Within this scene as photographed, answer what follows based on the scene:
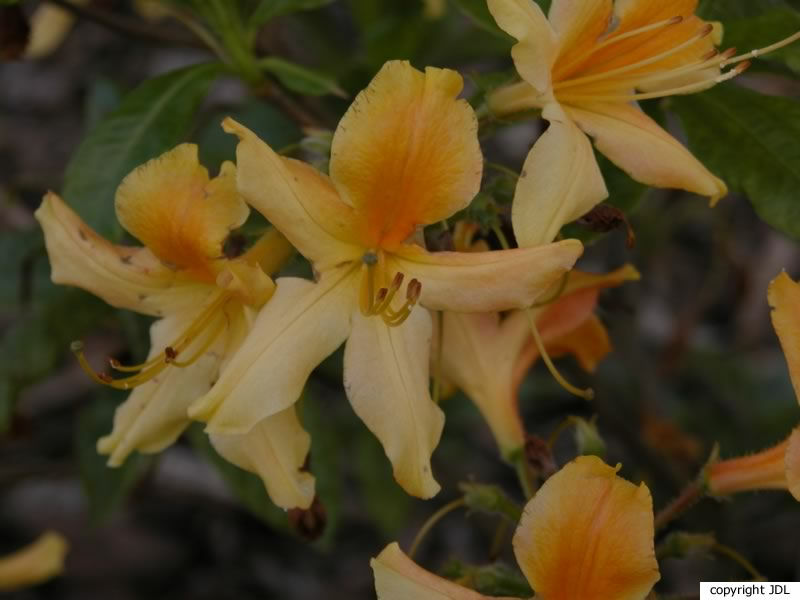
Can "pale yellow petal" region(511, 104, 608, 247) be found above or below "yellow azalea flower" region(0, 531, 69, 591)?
above

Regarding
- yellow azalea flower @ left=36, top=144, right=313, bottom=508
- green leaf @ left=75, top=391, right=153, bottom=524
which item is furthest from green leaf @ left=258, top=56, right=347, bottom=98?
green leaf @ left=75, top=391, right=153, bottom=524

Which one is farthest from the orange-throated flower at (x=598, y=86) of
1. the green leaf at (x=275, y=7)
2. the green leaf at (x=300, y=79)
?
the green leaf at (x=275, y=7)

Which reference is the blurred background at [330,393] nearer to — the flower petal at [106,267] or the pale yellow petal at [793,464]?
the flower petal at [106,267]

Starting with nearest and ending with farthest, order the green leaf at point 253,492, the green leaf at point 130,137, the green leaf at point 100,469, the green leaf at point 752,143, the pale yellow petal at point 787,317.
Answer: the pale yellow petal at point 787,317, the green leaf at point 752,143, the green leaf at point 130,137, the green leaf at point 253,492, the green leaf at point 100,469

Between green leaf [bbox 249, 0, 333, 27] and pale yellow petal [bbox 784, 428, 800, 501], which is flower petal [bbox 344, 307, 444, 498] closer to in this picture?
pale yellow petal [bbox 784, 428, 800, 501]

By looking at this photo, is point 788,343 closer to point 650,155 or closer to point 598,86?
point 650,155

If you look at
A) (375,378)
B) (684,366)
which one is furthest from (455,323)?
(684,366)
